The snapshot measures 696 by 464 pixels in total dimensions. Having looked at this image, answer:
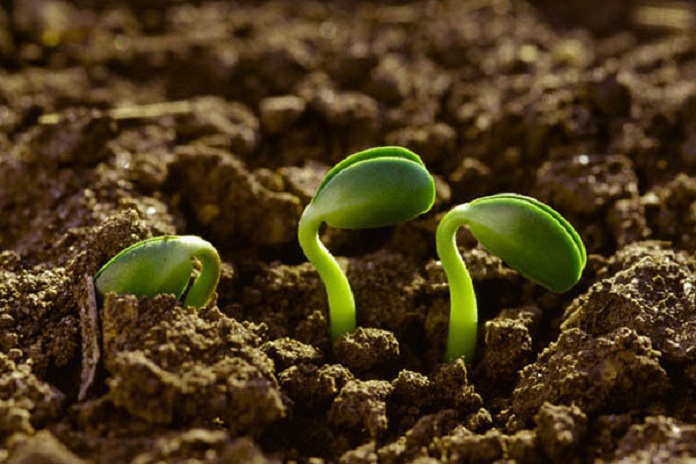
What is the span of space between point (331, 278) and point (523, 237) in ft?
1.53

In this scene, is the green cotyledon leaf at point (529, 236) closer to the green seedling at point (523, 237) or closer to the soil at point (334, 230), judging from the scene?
the green seedling at point (523, 237)

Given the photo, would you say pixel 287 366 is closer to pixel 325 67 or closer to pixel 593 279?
pixel 593 279

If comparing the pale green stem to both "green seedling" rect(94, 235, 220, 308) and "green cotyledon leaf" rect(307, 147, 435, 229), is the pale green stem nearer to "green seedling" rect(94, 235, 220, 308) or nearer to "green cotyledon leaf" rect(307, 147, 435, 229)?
"green seedling" rect(94, 235, 220, 308)

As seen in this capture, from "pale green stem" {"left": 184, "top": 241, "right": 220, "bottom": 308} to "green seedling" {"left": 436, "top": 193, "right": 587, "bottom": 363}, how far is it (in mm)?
508

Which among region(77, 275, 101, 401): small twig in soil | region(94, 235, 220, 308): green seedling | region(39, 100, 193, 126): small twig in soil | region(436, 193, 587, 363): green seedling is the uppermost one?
region(436, 193, 587, 363): green seedling

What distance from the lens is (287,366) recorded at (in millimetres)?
1840

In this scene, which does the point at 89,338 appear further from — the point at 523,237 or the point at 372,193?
the point at 523,237

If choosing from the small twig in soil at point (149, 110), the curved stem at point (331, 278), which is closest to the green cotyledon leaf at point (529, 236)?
the curved stem at point (331, 278)

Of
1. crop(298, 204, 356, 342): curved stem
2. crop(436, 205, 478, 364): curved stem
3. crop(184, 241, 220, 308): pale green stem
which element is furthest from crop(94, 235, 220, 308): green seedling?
crop(436, 205, 478, 364): curved stem

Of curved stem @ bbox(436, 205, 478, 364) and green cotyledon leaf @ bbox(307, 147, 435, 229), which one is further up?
green cotyledon leaf @ bbox(307, 147, 435, 229)

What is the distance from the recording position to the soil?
5.38 feet

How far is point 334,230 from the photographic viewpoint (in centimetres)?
233

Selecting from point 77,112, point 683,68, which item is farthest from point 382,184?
point 683,68

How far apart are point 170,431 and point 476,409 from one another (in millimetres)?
655
